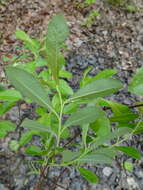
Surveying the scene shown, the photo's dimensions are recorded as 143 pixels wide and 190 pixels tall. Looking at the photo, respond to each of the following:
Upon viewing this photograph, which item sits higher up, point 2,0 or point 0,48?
point 2,0

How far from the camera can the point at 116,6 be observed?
4.06 m

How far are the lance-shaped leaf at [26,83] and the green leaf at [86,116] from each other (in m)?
0.08

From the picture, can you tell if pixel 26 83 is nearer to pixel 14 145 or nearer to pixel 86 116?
pixel 86 116

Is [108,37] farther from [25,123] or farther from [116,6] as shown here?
[25,123]

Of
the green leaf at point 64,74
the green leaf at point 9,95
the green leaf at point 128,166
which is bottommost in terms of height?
the green leaf at point 128,166

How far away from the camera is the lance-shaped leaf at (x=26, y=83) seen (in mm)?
530

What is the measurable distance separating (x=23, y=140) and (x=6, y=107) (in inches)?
6.5

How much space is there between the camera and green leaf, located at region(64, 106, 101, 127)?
0.58 meters

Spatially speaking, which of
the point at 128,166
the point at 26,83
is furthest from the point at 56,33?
the point at 128,166

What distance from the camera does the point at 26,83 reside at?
1.76ft

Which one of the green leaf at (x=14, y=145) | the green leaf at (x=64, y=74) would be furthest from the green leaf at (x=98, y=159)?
the green leaf at (x=14, y=145)

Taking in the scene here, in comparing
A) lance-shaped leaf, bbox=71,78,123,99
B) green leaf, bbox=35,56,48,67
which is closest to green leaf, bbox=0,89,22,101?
green leaf, bbox=35,56,48,67

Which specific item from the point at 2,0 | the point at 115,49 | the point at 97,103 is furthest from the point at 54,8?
the point at 97,103

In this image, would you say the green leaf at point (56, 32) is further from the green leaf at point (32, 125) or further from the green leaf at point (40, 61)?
the green leaf at point (40, 61)
